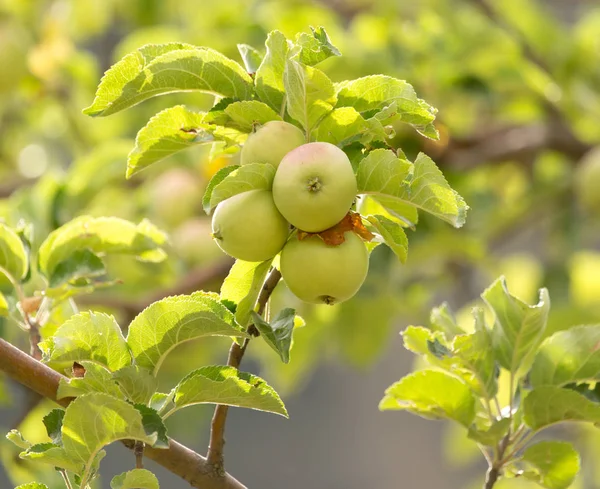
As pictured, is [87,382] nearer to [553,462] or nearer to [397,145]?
[553,462]

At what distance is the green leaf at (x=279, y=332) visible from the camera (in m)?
0.46

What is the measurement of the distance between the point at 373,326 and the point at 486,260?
193 mm

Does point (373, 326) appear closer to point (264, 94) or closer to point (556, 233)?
point (556, 233)

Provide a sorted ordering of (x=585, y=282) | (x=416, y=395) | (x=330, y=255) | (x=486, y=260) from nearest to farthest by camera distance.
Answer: (x=330, y=255) → (x=416, y=395) → (x=486, y=260) → (x=585, y=282)

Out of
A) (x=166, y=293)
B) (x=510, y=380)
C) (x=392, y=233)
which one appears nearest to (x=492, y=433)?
(x=510, y=380)

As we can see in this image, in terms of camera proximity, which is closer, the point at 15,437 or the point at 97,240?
the point at 15,437

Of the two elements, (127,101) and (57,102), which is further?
(57,102)

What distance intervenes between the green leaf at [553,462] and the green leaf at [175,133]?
0.26 meters

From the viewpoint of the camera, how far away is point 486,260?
1.25m

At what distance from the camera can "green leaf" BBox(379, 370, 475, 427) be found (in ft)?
1.91

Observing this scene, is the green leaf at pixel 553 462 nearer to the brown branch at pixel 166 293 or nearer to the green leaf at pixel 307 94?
the green leaf at pixel 307 94

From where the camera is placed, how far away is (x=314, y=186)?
0.43m

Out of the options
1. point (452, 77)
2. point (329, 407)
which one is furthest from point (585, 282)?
point (329, 407)

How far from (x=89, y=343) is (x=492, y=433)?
23 centimetres
